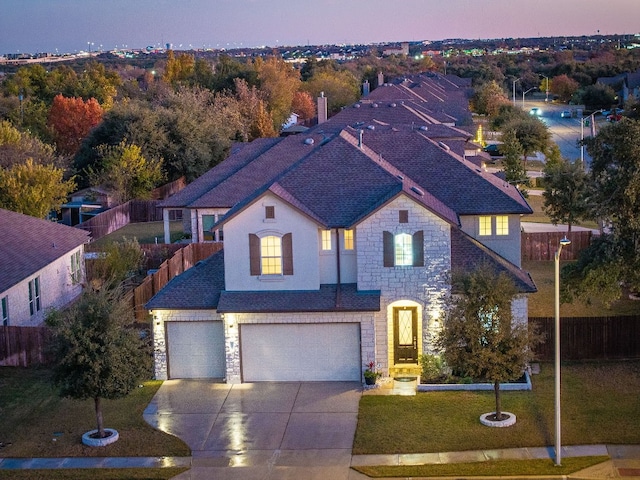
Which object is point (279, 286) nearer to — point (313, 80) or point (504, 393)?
point (504, 393)

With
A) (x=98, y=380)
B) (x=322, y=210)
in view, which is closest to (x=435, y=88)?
(x=322, y=210)

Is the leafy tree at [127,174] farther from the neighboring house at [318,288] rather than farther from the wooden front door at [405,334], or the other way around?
the wooden front door at [405,334]

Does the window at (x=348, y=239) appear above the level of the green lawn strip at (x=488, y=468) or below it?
above

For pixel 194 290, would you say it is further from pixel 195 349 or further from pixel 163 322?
pixel 195 349

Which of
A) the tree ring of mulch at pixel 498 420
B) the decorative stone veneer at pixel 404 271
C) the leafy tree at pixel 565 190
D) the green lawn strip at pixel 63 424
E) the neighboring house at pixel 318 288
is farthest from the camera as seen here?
the leafy tree at pixel 565 190

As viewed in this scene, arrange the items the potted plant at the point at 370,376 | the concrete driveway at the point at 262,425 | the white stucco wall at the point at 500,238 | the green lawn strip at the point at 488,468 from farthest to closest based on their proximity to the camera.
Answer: the white stucco wall at the point at 500,238, the potted plant at the point at 370,376, the concrete driveway at the point at 262,425, the green lawn strip at the point at 488,468

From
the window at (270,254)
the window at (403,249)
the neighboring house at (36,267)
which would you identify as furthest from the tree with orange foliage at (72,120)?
the window at (403,249)

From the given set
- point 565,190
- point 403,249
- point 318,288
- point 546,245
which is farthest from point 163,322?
point 565,190
